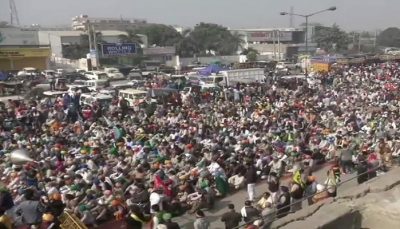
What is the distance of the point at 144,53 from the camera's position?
2571 inches

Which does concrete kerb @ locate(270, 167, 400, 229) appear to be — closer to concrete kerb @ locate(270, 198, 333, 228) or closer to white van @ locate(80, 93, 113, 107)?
concrete kerb @ locate(270, 198, 333, 228)

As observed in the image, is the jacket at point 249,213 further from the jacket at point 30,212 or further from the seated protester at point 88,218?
the jacket at point 30,212

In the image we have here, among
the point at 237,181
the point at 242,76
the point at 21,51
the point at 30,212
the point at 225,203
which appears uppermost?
the point at 21,51

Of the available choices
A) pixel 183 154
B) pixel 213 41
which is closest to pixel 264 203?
pixel 183 154

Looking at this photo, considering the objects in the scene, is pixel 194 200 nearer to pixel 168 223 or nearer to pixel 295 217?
pixel 168 223

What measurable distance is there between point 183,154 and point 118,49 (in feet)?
135

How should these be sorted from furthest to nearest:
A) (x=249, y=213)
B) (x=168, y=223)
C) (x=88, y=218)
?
1. (x=249, y=213)
2. (x=88, y=218)
3. (x=168, y=223)

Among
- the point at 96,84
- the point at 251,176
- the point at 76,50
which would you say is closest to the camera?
the point at 251,176

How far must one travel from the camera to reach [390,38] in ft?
477

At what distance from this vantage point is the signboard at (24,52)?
1850 inches

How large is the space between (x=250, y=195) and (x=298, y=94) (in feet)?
66.2

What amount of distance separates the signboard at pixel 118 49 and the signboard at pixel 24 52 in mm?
5905

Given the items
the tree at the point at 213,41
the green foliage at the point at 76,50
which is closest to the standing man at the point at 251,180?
the green foliage at the point at 76,50

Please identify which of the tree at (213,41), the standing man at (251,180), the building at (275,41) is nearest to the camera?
the standing man at (251,180)
